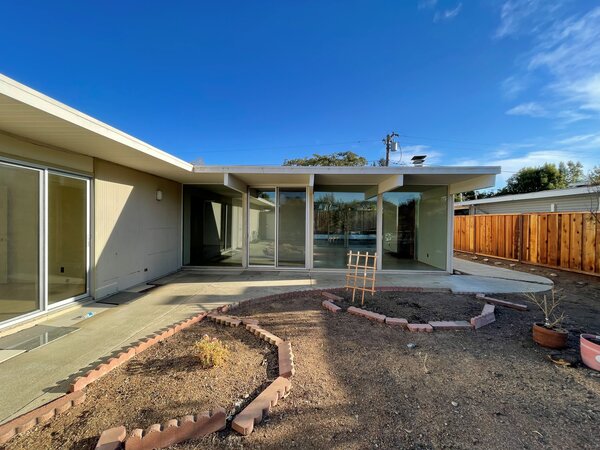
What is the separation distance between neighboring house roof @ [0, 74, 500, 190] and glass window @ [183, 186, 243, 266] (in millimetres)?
661

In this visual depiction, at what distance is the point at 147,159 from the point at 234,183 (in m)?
2.46

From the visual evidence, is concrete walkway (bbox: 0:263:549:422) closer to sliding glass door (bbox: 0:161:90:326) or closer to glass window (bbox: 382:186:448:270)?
sliding glass door (bbox: 0:161:90:326)

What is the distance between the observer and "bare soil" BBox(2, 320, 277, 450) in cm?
186

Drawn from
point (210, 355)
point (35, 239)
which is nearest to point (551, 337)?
point (210, 355)

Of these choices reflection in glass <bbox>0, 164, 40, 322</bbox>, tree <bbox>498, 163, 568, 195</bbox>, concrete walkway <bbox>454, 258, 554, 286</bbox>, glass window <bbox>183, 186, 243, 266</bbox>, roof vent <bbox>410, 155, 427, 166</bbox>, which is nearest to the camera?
reflection in glass <bbox>0, 164, 40, 322</bbox>

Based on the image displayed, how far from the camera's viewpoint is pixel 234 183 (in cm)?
737

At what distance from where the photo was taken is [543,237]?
9.26 m

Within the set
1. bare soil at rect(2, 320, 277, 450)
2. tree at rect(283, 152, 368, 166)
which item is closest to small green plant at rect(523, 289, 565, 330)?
bare soil at rect(2, 320, 277, 450)

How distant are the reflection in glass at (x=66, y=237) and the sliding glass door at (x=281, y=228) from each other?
4.23 m

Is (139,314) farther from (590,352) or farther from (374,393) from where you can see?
(590,352)

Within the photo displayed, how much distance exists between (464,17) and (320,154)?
1943cm

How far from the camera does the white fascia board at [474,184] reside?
6.60 meters

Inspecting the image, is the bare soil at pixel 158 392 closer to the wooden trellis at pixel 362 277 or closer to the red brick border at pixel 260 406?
→ the red brick border at pixel 260 406

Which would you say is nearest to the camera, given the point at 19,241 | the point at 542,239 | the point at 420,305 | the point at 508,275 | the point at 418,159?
the point at 19,241
